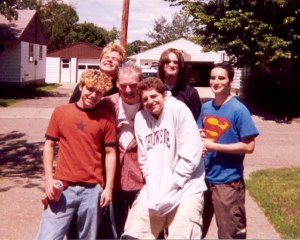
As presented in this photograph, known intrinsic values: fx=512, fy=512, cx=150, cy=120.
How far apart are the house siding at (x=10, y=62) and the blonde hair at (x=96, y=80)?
30.8m

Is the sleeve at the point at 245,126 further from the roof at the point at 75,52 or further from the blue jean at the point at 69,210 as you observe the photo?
the roof at the point at 75,52

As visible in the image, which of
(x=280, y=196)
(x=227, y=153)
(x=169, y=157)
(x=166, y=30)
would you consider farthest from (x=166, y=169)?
(x=166, y=30)

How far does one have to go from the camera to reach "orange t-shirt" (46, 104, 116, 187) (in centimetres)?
378

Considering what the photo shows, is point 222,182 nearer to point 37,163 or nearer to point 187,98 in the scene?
point 187,98

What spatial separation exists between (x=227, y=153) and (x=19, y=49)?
102 feet

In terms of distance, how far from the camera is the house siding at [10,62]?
3325cm

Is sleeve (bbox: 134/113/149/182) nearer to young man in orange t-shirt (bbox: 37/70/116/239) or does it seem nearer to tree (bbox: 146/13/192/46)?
young man in orange t-shirt (bbox: 37/70/116/239)

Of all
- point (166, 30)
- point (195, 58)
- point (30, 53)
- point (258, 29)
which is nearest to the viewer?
point (258, 29)

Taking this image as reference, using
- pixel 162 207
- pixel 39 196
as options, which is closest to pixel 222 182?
pixel 162 207

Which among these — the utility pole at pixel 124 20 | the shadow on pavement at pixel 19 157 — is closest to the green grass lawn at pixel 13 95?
the utility pole at pixel 124 20

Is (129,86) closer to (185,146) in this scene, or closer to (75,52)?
(185,146)

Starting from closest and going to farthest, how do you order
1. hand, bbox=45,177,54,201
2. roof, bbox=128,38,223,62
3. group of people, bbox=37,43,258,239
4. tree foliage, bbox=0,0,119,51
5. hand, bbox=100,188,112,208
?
group of people, bbox=37,43,258,239, hand, bbox=45,177,54,201, hand, bbox=100,188,112,208, roof, bbox=128,38,223,62, tree foliage, bbox=0,0,119,51

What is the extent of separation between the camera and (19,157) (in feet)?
35.8

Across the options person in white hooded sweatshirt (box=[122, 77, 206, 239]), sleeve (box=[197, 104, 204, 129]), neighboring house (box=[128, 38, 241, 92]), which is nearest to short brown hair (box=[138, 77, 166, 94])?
person in white hooded sweatshirt (box=[122, 77, 206, 239])
